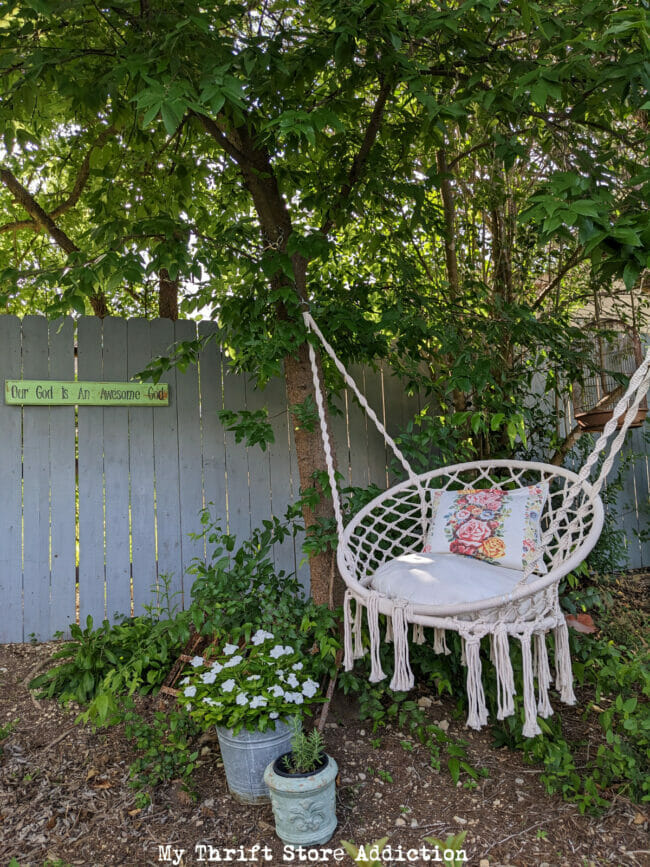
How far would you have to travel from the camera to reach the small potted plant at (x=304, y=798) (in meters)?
1.41

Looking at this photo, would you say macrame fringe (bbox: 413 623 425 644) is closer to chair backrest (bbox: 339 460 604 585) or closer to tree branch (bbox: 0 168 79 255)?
chair backrest (bbox: 339 460 604 585)

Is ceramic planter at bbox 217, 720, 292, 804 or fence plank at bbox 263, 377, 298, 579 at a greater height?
fence plank at bbox 263, 377, 298, 579

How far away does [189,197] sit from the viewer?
9.02 feet

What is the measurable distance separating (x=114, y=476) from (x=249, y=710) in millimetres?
1597

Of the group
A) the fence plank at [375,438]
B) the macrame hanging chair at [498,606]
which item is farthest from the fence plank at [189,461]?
the macrame hanging chair at [498,606]

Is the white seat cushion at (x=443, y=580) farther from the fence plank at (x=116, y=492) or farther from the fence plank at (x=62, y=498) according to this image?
the fence plank at (x=62, y=498)

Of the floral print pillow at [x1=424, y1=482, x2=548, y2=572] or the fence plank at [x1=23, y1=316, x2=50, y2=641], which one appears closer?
the floral print pillow at [x1=424, y1=482, x2=548, y2=572]

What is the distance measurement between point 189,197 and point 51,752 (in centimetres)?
222

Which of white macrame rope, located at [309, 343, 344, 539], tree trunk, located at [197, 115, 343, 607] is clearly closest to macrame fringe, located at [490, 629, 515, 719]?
white macrame rope, located at [309, 343, 344, 539]

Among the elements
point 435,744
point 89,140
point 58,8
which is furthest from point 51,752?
point 89,140

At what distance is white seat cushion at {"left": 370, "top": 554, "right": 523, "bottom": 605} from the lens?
61.4 inches

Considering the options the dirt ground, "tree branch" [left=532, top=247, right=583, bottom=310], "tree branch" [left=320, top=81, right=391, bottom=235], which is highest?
"tree branch" [left=320, top=81, right=391, bottom=235]

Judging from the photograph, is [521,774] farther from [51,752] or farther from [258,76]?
[258,76]

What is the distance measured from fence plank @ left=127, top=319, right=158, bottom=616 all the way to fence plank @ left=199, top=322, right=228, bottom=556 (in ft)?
0.83
